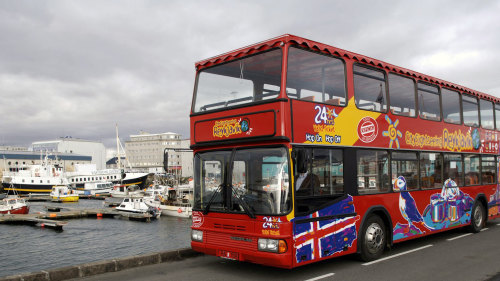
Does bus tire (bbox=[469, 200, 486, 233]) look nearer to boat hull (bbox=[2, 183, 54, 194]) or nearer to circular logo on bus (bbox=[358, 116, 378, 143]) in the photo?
circular logo on bus (bbox=[358, 116, 378, 143])

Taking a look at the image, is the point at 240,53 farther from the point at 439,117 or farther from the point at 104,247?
the point at 104,247

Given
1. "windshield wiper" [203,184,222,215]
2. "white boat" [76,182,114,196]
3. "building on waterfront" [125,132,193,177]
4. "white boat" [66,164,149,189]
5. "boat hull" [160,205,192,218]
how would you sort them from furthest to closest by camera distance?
"building on waterfront" [125,132,193,177], "white boat" [66,164,149,189], "white boat" [76,182,114,196], "boat hull" [160,205,192,218], "windshield wiper" [203,184,222,215]

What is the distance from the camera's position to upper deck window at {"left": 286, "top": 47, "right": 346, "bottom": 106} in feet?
25.5

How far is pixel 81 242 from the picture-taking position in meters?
25.8

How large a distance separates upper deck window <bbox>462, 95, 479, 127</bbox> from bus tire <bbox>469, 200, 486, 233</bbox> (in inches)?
107

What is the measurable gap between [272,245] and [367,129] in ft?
12.3

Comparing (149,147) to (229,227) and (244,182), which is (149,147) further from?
(244,182)

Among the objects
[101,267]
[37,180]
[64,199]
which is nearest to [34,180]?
[37,180]

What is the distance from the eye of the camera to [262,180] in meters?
7.53

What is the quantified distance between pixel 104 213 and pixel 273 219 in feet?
123

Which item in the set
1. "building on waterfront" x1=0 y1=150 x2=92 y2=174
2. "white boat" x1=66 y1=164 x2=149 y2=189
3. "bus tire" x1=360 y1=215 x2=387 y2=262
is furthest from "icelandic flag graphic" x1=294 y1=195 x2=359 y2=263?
"building on waterfront" x1=0 y1=150 x2=92 y2=174

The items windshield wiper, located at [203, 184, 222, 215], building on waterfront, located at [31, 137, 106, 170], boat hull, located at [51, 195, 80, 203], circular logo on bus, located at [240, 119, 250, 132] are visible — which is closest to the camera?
circular logo on bus, located at [240, 119, 250, 132]

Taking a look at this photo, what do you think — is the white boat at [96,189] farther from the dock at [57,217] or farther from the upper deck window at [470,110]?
the upper deck window at [470,110]

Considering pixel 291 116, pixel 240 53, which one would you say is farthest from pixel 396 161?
pixel 240 53
